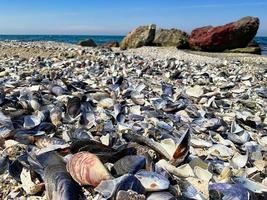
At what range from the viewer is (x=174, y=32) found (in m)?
19.1

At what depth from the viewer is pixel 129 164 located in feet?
8.02

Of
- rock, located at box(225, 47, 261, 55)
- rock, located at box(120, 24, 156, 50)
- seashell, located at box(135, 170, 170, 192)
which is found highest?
seashell, located at box(135, 170, 170, 192)

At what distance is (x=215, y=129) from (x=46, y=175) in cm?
206

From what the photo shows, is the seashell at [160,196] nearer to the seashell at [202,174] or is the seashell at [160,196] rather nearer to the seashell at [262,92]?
the seashell at [202,174]

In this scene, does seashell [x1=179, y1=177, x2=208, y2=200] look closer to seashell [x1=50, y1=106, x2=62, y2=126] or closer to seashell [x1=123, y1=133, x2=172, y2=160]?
seashell [x1=123, y1=133, x2=172, y2=160]

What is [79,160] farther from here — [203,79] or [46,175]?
[203,79]

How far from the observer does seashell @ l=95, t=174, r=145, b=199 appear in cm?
212

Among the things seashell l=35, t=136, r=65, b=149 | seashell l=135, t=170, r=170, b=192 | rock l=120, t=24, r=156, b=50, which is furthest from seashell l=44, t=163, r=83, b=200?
rock l=120, t=24, r=156, b=50

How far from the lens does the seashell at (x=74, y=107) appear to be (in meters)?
3.89

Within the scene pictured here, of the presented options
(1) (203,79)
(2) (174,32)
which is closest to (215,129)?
(1) (203,79)

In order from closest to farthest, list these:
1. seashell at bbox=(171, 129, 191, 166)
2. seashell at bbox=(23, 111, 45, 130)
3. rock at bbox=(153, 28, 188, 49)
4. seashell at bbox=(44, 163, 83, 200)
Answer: seashell at bbox=(44, 163, 83, 200) → seashell at bbox=(171, 129, 191, 166) → seashell at bbox=(23, 111, 45, 130) → rock at bbox=(153, 28, 188, 49)

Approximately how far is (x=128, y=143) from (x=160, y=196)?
78cm

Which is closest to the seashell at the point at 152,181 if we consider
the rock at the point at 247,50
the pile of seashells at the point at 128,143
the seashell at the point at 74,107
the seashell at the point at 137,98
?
the pile of seashells at the point at 128,143

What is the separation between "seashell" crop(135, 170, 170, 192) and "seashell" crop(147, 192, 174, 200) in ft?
0.09
